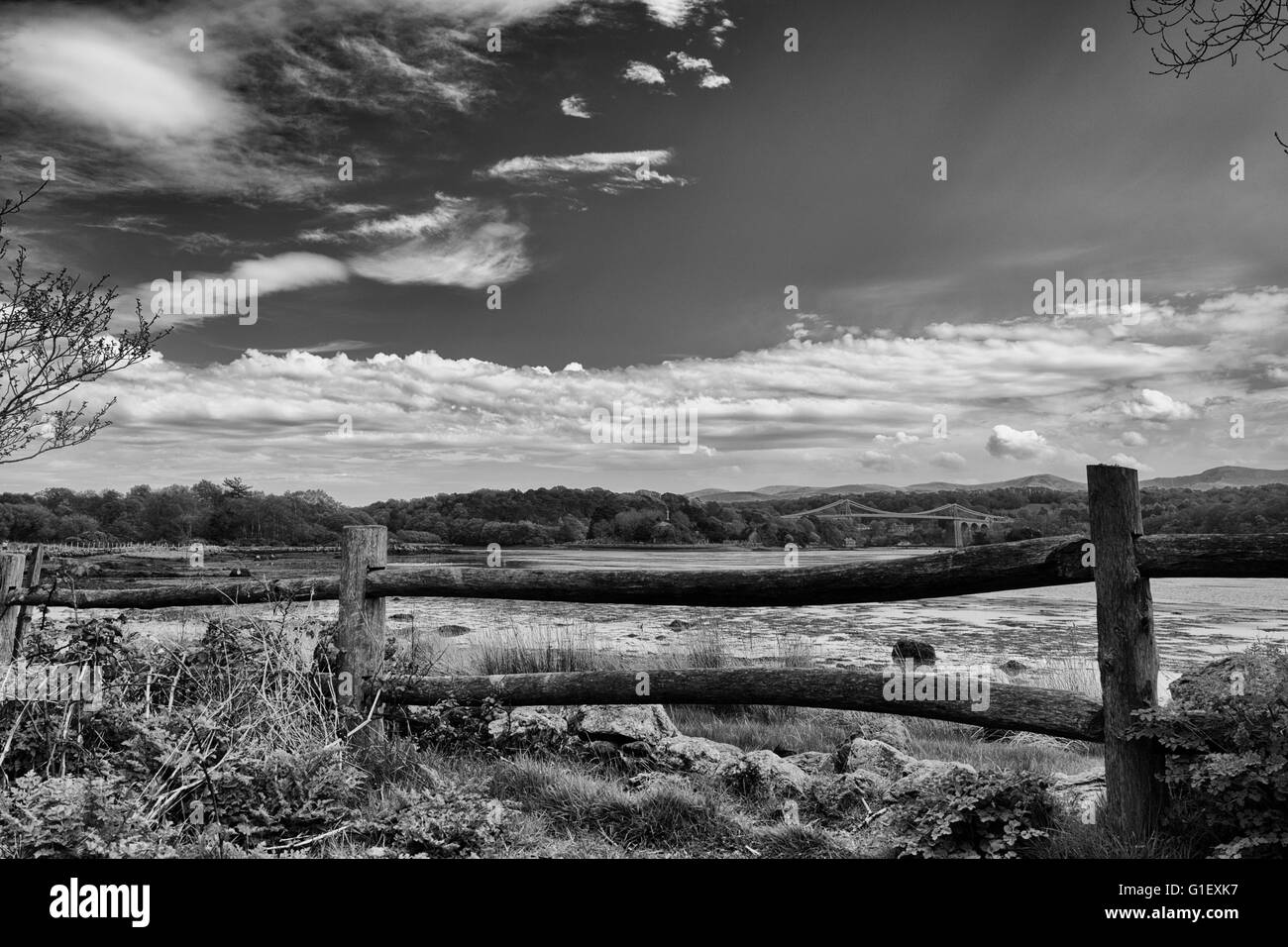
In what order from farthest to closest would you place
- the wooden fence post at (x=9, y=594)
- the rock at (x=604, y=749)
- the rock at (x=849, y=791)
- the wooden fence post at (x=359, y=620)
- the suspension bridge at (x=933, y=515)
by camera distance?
the suspension bridge at (x=933, y=515), the wooden fence post at (x=9, y=594), the wooden fence post at (x=359, y=620), the rock at (x=604, y=749), the rock at (x=849, y=791)

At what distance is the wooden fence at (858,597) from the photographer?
3934 millimetres

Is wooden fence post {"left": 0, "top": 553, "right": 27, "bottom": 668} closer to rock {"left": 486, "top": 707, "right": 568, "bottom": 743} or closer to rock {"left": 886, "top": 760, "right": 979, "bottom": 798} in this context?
rock {"left": 486, "top": 707, "right": 568, "bottom": 743}

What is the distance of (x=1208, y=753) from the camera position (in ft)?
11.3

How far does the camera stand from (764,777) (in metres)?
4.96

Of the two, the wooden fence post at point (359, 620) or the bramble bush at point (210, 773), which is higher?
the wooden fence post at point (359, 620)

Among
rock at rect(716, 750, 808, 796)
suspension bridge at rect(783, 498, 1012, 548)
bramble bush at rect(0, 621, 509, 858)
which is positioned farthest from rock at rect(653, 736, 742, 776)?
suspension bridge at rect(783, 498, 1012, 548)

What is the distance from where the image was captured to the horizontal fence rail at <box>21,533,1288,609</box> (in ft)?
12.8

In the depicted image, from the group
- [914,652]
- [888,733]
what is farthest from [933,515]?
[888,733]

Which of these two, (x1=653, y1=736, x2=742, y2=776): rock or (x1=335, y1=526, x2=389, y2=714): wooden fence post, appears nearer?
(x1=653, y1=736, x2=742, y2=776): rock

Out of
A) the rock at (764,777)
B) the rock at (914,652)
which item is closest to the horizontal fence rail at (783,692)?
the rock at (764,777)

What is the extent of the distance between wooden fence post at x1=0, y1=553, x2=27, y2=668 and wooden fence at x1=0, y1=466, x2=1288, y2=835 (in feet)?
0.50

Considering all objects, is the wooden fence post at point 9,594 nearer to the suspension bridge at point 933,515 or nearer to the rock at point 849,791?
the rock at point 849,791
